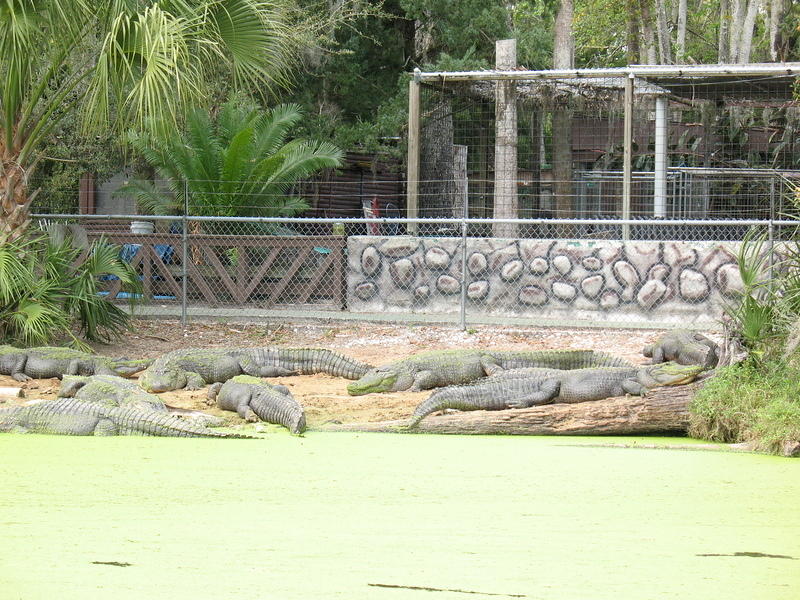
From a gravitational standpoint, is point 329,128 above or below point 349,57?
below

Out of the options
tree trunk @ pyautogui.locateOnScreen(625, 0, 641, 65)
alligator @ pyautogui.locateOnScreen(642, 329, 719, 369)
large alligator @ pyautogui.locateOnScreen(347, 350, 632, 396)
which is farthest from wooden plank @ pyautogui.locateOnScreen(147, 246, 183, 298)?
tree trunk @ pyautogui.locateOnScreen(625, 0, 641, 65)

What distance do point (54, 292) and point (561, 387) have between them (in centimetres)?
585

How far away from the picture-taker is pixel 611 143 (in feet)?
62.4

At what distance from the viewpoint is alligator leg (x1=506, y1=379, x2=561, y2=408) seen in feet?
26.9

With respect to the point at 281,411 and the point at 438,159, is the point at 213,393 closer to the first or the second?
the point at 281,411

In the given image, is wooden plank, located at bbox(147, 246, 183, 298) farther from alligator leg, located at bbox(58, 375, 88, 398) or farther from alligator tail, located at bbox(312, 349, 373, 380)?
alligator leg, located at bbox(58, 375, 88, 398)

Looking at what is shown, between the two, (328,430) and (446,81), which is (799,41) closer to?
(446,81)

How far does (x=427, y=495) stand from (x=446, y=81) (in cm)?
1202

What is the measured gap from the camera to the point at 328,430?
24.5 feet

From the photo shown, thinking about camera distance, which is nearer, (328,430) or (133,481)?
(133,481)

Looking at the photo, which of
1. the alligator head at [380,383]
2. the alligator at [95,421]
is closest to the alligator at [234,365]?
the alligator head at [380,383]

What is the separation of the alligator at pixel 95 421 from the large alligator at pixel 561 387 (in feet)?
6.42

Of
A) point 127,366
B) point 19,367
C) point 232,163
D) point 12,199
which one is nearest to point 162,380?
point 127,366

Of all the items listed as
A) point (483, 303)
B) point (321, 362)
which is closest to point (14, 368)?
point (321, 362)
